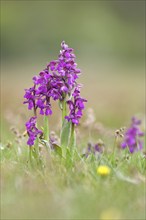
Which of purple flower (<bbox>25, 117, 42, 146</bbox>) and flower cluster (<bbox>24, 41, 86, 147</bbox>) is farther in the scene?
purple flower (<bbox>25, 117, 42, 146</bbox>)

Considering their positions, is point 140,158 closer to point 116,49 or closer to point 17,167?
point 17,167

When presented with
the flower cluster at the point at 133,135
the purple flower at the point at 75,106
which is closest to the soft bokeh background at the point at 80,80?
the purple flower at the point at 75,106

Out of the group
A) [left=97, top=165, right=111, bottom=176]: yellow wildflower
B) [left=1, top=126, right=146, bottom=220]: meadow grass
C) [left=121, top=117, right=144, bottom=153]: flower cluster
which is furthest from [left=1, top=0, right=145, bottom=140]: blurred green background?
[left=97, top=165, right=111, bottom=176]: yellow wildflower

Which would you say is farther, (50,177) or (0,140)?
(0,140)

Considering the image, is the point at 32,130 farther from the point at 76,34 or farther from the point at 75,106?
the point at 76,34

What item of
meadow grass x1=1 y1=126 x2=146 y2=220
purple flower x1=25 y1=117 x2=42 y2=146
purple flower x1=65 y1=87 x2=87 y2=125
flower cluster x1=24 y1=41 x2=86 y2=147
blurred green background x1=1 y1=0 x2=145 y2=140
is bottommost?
meadow grass x1=1 y1=126 x2=146 y2=220

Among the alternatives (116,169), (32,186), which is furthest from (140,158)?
(32,186)

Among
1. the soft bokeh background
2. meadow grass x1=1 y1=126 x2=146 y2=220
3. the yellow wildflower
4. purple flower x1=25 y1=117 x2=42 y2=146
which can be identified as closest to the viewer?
meadow grass x1=1 y1=126 x2=146 y2=220

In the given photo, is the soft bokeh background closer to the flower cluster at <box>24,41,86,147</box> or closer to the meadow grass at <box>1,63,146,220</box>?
the meadow grass at <box>1,63,146,220</box>

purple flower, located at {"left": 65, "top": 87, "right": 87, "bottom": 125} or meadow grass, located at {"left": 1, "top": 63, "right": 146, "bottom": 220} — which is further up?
purple flower, located at {"left": 65, "top": 87, "right": 87, "bottom": 125}

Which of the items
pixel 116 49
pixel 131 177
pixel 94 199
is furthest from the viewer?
pixel 116 49

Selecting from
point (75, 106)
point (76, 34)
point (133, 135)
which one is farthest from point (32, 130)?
point (76, 34)
